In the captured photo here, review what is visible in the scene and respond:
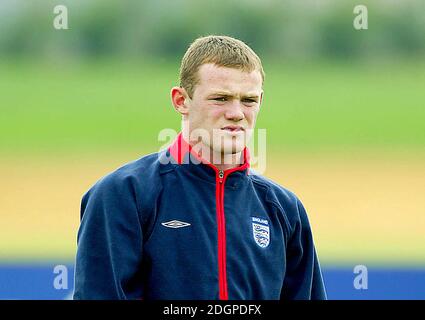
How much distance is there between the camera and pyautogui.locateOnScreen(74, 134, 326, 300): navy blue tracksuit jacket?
7.74 feet

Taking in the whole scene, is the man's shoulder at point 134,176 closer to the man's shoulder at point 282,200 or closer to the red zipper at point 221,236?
the red zipper at point 221,236

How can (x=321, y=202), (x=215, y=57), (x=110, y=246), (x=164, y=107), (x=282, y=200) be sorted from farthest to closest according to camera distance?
1. (x=164, y=107)
2. (x=321, y=202)
3. (x=282, y=200)
4. (x=215, y=57)
5. (x=110, y=246)

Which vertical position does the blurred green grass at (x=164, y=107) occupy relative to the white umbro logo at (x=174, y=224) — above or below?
below

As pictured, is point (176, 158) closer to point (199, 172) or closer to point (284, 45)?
point (199, 172)

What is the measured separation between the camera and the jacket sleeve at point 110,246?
7.66 feet

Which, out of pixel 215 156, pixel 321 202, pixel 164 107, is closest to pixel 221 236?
pixel 215 156

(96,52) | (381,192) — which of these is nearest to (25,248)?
(96,52)

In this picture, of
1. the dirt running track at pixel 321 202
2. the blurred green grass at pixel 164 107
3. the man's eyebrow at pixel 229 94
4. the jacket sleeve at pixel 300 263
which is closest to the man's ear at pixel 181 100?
the man's eyebrow at pixel 229 94

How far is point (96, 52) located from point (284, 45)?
2.48 meters

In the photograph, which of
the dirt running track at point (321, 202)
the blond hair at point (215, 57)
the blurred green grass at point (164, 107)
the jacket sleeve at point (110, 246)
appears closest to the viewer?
the jacket sleeve at point (110, 246)

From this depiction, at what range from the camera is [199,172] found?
249 centimetres

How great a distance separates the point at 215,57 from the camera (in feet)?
8.09

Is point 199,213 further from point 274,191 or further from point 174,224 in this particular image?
point 274,191

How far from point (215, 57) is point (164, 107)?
33.9 ft
